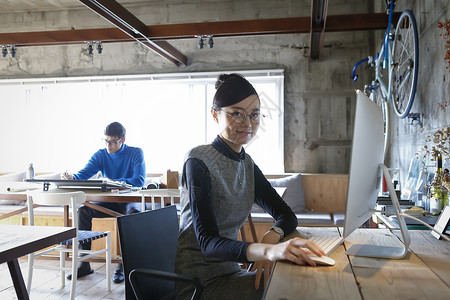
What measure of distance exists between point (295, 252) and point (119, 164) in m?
3.64

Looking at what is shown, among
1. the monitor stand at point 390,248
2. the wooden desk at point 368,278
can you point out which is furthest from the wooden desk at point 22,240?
the monitor stand at point 390,248

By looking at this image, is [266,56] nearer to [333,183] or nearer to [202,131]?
[202,131]

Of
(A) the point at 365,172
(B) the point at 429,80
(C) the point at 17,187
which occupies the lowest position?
(C) the point at 17,187

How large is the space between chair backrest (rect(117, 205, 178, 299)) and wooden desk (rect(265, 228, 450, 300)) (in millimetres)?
578

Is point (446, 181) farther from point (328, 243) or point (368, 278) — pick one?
point (368, 278)

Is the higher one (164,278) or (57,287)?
(164,278)

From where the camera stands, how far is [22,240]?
1679 millimetres

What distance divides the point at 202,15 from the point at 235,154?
4.51m

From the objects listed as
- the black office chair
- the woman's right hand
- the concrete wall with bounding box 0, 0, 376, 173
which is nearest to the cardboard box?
the concrete wall with bounding box 0, 0, 376, 173

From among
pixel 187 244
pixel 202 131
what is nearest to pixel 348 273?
pixel 187 244

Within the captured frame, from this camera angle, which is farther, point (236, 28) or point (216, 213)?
point (236, 28)

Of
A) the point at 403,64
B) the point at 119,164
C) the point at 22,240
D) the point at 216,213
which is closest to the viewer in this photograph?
the point at 216,213

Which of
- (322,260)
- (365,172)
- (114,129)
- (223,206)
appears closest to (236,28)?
(114,129)

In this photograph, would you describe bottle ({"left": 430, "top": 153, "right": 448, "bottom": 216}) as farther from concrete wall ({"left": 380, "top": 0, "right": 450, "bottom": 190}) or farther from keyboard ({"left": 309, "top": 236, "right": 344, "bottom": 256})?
keyboard ({"left": 309, "top": 236, "right": 344, "bottom": 256})
